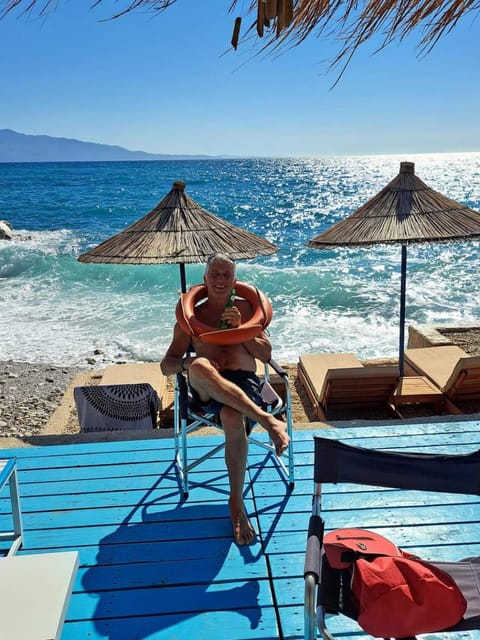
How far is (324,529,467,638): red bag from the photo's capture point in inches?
58.9

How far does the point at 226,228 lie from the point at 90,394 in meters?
1.83

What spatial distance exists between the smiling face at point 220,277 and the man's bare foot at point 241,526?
3.84 feet

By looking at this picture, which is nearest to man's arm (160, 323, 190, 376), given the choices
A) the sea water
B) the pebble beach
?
the pebble beach

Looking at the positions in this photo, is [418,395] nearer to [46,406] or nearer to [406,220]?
[406,220]

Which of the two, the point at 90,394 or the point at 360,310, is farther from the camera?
the point at 360,310

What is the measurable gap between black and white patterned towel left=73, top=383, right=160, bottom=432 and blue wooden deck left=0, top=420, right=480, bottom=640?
2.64 feet

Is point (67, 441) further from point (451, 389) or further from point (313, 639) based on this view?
point (451, 389)

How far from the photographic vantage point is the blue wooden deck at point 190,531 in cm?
200

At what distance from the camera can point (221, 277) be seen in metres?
3.12

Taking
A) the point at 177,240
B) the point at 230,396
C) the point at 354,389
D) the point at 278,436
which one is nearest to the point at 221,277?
the point at 230,396

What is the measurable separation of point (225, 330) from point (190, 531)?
39.0 inches

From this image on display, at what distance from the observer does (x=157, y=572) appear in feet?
7.34

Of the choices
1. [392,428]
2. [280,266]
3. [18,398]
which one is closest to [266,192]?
[280,266]

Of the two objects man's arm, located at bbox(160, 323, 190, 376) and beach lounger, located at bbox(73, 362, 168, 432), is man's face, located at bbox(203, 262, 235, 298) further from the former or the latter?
beach lounger, located at bbox(73, 362, 168, 432)
